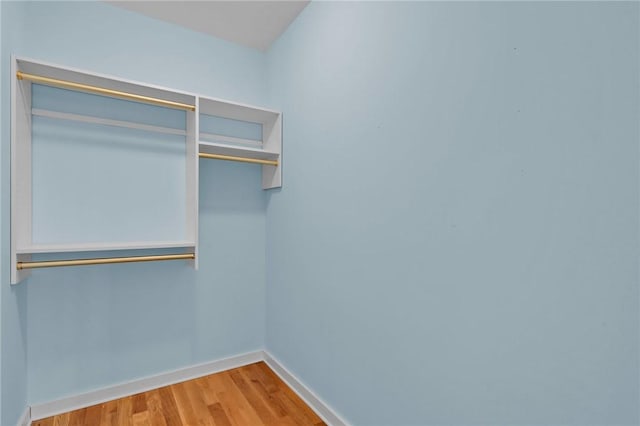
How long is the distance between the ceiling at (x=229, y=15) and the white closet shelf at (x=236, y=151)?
80 cm

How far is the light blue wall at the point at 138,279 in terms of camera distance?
1660 millimetres

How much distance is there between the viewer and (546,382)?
0.82m

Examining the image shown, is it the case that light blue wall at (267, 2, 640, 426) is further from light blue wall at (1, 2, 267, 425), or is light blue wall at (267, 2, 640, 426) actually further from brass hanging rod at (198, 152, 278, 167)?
light blue wall at (1, 2, 267, 425)

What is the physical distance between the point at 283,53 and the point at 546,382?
2234 millimetres

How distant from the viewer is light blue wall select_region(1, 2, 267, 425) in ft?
5.45

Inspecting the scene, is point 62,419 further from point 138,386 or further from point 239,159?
point 239,159

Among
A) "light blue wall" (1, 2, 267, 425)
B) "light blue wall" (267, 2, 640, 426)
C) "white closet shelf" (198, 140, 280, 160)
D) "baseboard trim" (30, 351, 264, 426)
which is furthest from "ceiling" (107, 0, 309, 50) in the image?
"baseboard trim" (30, 351, 264, 426)

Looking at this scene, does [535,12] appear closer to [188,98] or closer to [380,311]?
[380,311]

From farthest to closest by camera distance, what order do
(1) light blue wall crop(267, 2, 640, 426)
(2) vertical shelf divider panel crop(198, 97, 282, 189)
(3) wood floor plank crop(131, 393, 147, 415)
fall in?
(2) vertical shelf divider panel crop(198, 97, 282, 189) < (3) wood floor plank crop(131, 393, 147, 415) < (1) light blue wall crop(267, 2, 640, 426)

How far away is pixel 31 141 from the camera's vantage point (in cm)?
165

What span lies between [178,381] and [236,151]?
63.1 inches

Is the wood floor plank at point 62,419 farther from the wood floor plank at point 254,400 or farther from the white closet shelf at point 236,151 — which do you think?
the white closet shelf at point 236,151

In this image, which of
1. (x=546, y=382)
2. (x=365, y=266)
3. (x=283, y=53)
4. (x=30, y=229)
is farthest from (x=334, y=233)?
(x=30, y=229)

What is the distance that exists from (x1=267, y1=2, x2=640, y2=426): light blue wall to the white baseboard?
4.2 inches
